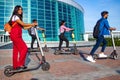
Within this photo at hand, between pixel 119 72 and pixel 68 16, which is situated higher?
pixel 68 16

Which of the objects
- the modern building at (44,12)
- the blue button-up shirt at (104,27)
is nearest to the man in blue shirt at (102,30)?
the blue button-up shirt at (104,27)

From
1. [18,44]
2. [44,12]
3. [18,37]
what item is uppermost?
[44,12]

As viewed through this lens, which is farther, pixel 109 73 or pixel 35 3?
pixel 35 3

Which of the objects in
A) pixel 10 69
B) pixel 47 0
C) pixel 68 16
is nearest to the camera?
pixel 10 69

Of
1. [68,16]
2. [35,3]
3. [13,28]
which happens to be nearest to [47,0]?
[35,3]

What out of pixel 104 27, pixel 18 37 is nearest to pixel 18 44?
pixel 18 37

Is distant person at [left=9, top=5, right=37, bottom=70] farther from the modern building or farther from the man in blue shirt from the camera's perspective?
the modern building

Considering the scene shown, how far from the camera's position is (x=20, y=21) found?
684 cm

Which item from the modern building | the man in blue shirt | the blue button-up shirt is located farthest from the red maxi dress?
the modern building

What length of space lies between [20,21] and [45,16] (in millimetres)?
37738

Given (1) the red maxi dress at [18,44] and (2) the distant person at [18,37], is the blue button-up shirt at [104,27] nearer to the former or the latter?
(2) the distant person at [18,37]

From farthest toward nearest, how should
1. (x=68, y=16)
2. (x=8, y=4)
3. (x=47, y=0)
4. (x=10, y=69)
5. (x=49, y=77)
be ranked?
(x=68, y=16), (x=47, y=0), (x=8, y=4), (x=10, y=69), (x=49, y=77)

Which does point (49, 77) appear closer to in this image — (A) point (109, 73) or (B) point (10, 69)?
(B) point (10, 69)

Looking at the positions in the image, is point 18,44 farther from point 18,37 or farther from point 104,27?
point 104,27
